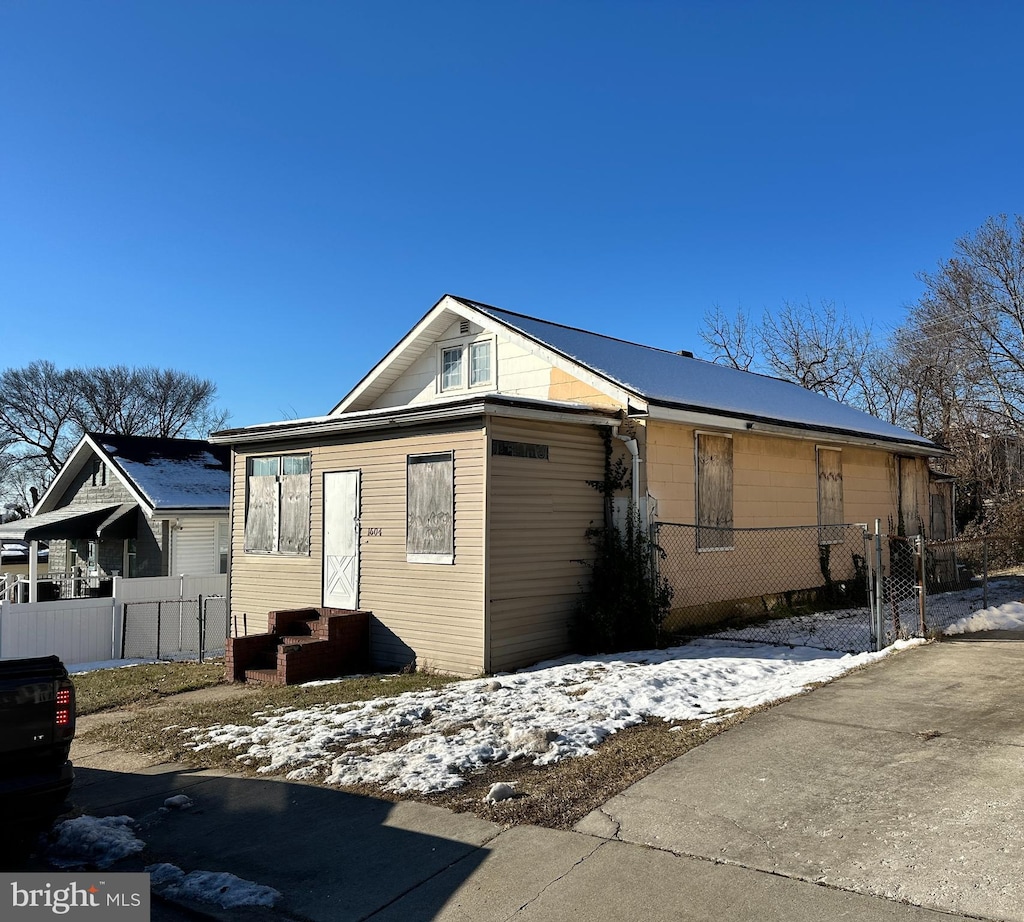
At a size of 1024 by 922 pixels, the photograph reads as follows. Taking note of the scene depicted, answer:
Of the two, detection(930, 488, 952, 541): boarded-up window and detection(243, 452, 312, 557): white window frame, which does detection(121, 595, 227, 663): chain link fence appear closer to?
detection(243, 452, 312, 557): white window frame

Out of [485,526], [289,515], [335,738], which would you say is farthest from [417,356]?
[335,738]

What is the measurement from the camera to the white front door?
1181 centimetres

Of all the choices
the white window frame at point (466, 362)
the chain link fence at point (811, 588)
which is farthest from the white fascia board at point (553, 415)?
the white window frame at point (466, 362)

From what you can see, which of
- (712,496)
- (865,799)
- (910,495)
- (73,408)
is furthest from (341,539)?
(73,408)

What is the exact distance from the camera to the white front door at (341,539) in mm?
11812

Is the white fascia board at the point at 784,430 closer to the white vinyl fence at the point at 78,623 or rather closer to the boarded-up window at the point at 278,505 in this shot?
the boarded-up window at the point at 278,505

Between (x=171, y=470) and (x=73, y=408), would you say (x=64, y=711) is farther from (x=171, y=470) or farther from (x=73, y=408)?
(x=73, y=408)

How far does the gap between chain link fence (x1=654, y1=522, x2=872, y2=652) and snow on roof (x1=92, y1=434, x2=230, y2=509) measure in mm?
15285

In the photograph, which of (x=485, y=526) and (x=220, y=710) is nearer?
(x=220, y=710)

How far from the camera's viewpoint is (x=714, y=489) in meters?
12.9

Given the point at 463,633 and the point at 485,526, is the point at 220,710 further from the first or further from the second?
the point at 485,526

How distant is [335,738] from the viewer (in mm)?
7359

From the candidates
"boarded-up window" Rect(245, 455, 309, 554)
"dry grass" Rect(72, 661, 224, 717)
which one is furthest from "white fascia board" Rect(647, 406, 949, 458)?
"dry grass" Rect(72, 661, 224, 717)

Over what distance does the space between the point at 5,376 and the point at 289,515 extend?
47.5m
